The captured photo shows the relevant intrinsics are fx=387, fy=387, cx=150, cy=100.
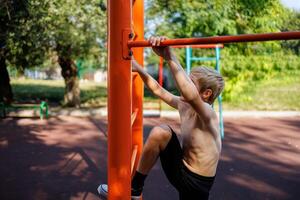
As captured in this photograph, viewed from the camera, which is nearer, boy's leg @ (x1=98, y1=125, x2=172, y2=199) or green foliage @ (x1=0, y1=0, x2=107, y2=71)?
boy's leg @ (x1=98, y1=125, x2=172, y2=199)

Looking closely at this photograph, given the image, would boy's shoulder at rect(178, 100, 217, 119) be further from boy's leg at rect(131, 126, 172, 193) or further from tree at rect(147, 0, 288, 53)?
tree at rect(147, 0, 288, 53)

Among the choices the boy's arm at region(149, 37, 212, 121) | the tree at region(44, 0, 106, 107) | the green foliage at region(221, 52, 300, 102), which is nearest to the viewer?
the boy's arm at region(149, 37, 212, 121)

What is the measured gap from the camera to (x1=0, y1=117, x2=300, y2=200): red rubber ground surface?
405 centimetres

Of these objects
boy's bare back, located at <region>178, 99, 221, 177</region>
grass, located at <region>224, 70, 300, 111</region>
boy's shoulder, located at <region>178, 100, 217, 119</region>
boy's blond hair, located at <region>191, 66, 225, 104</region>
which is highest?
boy's blond hair, located at <region>191, 66, 225, 104</region>

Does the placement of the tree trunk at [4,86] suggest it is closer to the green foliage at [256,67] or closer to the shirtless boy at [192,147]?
the green foliage at [256,67]

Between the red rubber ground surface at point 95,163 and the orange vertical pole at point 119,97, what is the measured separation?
1930mm

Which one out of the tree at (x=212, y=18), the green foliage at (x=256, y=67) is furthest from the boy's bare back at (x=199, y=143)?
the green foliage at (x=256, y=67)

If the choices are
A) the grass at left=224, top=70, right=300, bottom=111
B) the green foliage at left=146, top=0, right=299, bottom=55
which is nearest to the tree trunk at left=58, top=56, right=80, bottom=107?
the green foliage at left=146, top=0, right=299, bottom=55

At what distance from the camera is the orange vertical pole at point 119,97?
196 centimetres

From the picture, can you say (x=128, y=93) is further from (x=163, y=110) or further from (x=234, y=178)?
(x=163, y=110)

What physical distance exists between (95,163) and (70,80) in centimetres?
699

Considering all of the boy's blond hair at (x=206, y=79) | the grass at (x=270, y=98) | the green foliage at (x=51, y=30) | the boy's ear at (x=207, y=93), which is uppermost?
the green foliage at (x=51, y=30)

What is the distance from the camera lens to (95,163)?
5.34 meters

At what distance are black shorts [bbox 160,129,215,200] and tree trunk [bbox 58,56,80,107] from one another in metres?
9.82
